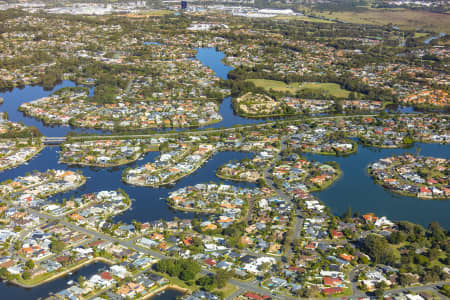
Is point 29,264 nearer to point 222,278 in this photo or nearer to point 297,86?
point 222,278

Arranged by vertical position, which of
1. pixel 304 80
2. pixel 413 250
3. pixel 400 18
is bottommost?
pixel 413 250

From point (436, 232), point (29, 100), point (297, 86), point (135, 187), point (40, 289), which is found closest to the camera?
point (40, 289)

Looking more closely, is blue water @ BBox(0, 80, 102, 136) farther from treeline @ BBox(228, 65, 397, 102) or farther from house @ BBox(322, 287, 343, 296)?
house @ BBox(322, 287, 343, 296)

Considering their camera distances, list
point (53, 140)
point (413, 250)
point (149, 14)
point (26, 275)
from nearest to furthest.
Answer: point (26, 275), point (413, 250), point (53, 140), point (149, 14)

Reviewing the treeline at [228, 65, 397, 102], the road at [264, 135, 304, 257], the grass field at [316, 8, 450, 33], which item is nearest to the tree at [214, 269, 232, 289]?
the road at [264, 135, 304, 257]

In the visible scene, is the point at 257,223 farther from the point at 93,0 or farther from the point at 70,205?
the point at 93,0

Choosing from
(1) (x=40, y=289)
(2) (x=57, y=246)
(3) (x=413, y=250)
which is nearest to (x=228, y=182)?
(2) (x=57, y=246)

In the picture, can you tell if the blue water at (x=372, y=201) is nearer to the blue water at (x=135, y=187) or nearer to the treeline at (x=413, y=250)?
the treeline at (x=413, y=250)
